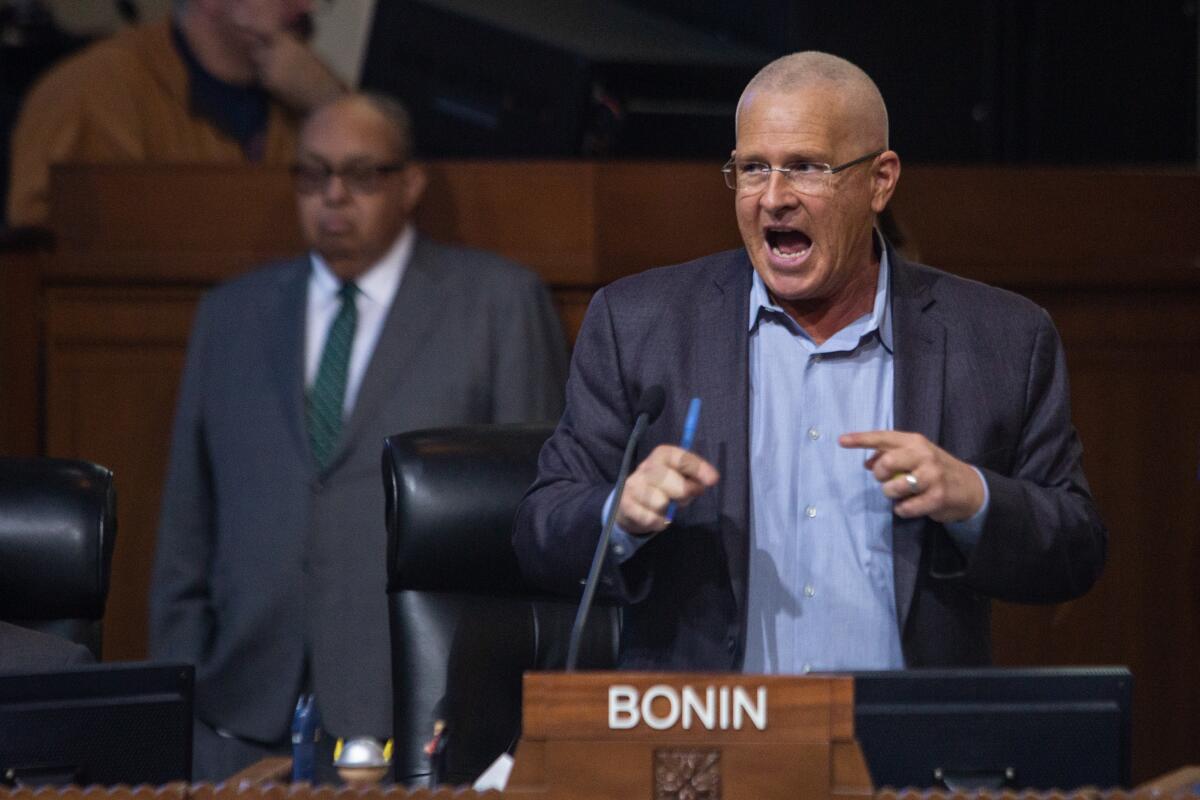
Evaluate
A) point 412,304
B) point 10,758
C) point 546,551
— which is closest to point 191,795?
point 10,758

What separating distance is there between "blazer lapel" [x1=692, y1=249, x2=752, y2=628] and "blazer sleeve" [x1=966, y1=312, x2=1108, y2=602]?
0.28m

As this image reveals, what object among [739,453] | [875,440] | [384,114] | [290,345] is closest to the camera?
[875,440]

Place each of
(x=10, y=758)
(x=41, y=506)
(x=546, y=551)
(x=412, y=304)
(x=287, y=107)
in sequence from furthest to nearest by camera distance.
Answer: (x=287, y=107)
(x=412, y=304)
(x=41, y=506)
(x=546, y=551)
(x=10, y=758)

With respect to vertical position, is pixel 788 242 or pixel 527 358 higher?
pixel 788 242

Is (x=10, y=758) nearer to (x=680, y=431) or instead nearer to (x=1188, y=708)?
(x=680, y=431)

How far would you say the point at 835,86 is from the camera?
7.01ft

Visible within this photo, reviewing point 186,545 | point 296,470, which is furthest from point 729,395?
point 186,545

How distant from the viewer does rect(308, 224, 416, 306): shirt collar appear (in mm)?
Answer: 3529

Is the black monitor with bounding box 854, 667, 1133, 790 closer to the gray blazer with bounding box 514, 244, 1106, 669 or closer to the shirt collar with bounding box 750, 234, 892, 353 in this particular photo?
the gray blazer with bounding box 514, 244, 1106, 669

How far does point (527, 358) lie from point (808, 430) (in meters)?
1.33

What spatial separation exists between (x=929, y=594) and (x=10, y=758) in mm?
1085

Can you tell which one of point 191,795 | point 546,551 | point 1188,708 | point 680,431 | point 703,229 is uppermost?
point 703,229

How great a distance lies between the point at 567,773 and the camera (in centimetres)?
144

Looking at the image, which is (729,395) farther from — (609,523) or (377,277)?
(377,277)
